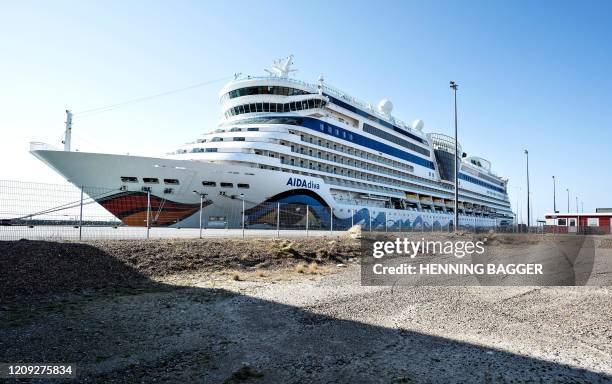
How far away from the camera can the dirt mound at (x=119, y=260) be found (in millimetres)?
8258

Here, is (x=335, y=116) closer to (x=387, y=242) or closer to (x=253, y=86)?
(x=253, y=86)

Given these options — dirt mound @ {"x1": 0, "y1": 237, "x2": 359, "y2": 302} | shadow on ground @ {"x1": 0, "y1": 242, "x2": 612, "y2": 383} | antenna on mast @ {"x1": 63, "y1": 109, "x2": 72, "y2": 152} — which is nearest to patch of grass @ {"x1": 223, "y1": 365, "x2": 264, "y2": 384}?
shadow on ground @ {"x1": 0, "y1": 242, "x2": 612, "y2": 383}

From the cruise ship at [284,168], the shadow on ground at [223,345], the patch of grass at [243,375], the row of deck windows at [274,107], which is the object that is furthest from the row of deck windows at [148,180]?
the patch of grass at [243,375]

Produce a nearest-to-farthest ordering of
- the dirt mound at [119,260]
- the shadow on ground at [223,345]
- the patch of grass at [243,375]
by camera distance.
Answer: the patch of grass at [243,375], the shadow on ground at [223,345], the dirt mound at [119,260]

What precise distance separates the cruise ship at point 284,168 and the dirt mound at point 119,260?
343 cm

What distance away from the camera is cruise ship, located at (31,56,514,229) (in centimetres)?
2409

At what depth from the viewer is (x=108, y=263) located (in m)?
9.93

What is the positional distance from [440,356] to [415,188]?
1966 inches

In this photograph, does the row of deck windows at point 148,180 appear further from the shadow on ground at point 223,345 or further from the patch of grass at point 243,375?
the patch of grass at point 243,375

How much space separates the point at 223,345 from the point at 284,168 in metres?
26.6

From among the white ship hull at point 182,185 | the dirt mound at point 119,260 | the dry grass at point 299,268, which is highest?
the white ship hull at point 182,185

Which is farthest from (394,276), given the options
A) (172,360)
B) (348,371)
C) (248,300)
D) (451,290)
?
(172,360)

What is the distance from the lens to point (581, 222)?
4997 centimetres

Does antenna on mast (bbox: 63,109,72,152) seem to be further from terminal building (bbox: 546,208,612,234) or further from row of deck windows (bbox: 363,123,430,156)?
terminal building (bbox: 546,208,612,234)
